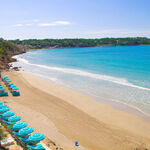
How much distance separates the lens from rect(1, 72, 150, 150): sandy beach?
12820 mm

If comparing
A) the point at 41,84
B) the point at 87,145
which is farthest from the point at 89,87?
the point at 87,145

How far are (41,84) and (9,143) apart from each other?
20.7 m

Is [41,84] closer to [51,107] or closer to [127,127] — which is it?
[51,107]

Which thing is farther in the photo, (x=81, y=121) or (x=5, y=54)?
(x=5, y=54)

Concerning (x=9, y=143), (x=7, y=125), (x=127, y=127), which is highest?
(x=9, y=143)

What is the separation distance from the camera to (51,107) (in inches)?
757

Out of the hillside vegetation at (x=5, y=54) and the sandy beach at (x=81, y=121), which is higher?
the hillside vegetation at (x=5, y=54)

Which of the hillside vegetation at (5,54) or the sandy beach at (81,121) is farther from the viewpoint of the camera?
the hillside vegetation at (5,54)

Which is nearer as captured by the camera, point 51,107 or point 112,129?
point 112,129

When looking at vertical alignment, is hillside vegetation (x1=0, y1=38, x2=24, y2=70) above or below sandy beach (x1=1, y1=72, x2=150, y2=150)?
above

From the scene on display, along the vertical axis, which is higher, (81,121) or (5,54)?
(5,54)

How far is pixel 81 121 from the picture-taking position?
16.0m

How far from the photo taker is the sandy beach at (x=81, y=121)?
42.1 ft

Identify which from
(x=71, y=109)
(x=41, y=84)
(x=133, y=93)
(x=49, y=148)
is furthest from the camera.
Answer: (x=41, y=84)
